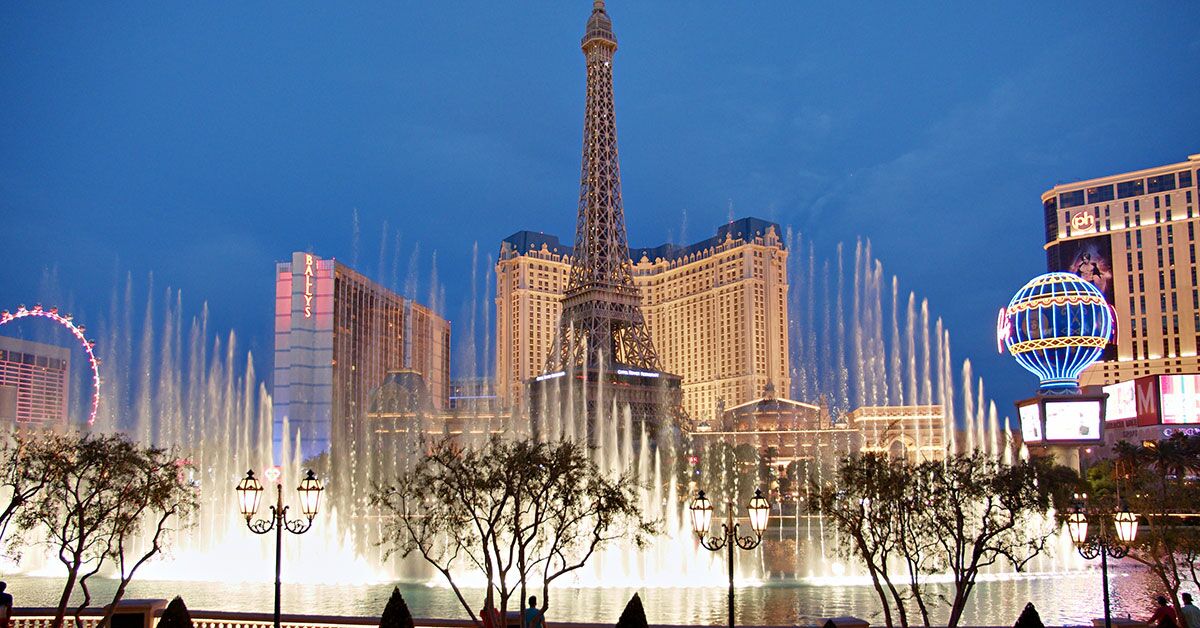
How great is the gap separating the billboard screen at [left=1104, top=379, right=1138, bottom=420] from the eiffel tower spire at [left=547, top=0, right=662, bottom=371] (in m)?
33.9

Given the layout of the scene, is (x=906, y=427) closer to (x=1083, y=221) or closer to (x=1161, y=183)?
(x=1083, y=221)

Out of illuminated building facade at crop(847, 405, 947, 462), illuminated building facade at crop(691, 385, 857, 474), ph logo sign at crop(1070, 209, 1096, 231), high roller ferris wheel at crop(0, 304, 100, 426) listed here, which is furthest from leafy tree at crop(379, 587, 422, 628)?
ph logo sign at crop(1070, 209, 1096, 231)

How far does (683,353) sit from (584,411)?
5419 centimetres

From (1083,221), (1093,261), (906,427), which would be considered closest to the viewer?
(906,427)

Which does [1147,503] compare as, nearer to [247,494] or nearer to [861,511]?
[861,511]

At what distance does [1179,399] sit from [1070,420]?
11.9 m

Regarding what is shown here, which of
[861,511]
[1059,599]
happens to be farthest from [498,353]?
[861,511]

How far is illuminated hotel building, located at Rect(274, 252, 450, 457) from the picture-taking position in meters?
59.5

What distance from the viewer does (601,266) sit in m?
83.1

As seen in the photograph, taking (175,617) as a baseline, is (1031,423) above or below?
above

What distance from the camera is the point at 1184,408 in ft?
206

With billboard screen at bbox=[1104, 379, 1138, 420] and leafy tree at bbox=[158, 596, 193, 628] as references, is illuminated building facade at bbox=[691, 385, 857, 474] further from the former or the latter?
leafy tree at bbox=[158, 596, 193, 628]

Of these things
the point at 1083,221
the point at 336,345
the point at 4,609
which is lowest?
the point at 4,609

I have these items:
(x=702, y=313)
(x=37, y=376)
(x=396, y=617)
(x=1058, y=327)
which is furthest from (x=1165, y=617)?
(x=702, y=313)
